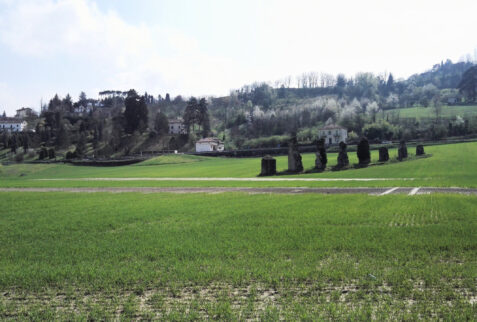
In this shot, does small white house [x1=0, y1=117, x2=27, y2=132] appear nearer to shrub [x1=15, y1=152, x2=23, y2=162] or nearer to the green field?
shrub [x1=15, y1=152, x2=23, y2=162]

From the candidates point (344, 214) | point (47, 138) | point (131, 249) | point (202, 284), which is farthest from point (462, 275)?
point (47, 138)

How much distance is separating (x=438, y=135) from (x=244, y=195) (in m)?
73.3

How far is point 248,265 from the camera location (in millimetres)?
8266

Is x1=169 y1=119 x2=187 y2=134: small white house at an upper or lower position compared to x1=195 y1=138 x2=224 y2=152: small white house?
upper

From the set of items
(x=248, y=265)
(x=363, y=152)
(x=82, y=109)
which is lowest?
(x=248, y=265)

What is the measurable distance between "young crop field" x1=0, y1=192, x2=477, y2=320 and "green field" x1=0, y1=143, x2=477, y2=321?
1.1 inches

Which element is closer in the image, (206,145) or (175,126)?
(206,145)

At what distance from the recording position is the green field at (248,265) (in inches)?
246

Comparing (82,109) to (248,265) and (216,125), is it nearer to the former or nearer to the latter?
(216,125)

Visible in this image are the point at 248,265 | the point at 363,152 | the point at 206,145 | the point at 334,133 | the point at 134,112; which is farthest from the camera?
the point at 134,112

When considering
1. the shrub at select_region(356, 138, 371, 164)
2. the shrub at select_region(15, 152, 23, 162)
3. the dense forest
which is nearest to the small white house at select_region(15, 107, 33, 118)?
the dense forest

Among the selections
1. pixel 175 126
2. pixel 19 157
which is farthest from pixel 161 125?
pixel 19 157

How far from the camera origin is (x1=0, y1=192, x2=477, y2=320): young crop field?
247 inches

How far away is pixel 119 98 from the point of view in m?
184
